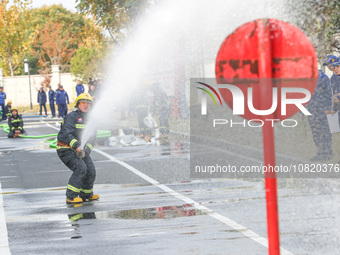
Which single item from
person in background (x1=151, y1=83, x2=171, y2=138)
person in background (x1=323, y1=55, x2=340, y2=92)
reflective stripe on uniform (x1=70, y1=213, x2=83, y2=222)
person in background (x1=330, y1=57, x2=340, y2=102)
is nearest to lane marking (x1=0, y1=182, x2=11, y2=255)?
reflective stripe on uniform (x1=70, y1=213, x2=83, y2=222)

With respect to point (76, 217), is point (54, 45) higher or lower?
higher

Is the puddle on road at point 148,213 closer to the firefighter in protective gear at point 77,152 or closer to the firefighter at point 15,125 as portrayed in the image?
the firefighter in protective gear at point 77,152

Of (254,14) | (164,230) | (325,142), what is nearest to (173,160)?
(325,142)

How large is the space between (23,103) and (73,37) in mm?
19946

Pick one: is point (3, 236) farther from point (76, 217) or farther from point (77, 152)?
point (77, 152)

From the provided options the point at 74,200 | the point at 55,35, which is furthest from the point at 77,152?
the point at 55,35

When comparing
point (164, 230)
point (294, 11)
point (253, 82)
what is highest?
point (294, 11)

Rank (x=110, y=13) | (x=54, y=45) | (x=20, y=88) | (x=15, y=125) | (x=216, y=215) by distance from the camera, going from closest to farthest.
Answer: (x=216, y=215)
(x=15, y=125)
(x=110, y=13)
(x=20, y=88)
(x=54, y=45)

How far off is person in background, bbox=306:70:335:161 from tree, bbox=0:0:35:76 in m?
53.6

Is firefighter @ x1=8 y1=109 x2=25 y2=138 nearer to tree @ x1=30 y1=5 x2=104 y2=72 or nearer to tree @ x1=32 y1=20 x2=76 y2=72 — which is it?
tree @ x1=30 y1=5 x2=104 y2=72

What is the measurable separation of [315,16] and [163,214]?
11.5 m

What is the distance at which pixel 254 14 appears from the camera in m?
20.5

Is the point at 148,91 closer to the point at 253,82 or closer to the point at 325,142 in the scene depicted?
the point at 325,142

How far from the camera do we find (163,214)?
9172 millimetres
